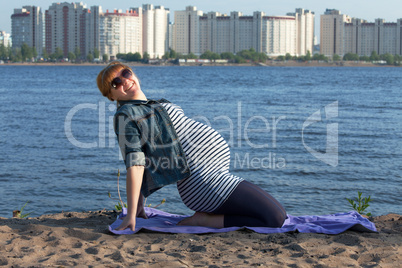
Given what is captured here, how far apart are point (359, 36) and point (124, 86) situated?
197372 millimetres

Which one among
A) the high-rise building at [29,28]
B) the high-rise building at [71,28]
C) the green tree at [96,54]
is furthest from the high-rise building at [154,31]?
the high-rise building at [29,28]

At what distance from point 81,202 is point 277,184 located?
11.3 feet

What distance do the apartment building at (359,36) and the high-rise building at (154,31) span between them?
55954 mm

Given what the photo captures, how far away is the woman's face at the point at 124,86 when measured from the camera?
4.12m

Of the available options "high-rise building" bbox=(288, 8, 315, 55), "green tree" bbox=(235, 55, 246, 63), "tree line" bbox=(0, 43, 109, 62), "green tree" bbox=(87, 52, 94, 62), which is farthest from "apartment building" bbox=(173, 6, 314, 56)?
"green tree" bbox=(87, 52, 94, 62)

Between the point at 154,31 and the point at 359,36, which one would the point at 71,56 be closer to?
the point at 154,31

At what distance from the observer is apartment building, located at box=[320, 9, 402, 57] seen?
7441 inches

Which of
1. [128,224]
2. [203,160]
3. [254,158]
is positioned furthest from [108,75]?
[254,158]

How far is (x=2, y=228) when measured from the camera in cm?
452

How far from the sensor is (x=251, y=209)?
4301mm

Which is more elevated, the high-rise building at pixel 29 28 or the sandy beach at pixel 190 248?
the high-rise building at pixel 29 28

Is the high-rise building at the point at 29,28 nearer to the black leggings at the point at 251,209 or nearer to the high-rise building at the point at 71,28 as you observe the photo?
the high-rise building at the point at 71,28

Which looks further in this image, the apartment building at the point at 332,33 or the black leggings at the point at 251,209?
the apartment building at the point at 332,33

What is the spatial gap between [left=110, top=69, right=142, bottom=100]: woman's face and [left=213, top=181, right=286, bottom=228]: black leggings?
1087 millimetres
